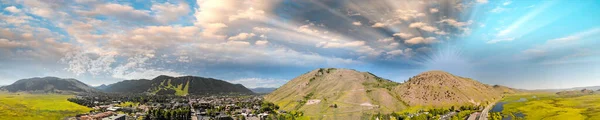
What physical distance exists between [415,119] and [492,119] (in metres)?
48.9

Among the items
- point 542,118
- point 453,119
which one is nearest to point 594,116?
point 542,118

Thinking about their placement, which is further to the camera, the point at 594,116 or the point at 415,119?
the point at 415,119

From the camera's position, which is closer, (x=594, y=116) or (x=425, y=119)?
(x=594, y=116)

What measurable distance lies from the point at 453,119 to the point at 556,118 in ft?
182

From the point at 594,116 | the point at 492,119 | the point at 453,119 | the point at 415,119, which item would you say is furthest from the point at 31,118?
the point at 594,116

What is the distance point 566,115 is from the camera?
193125 mm

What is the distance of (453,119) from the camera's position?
19650 centimetres

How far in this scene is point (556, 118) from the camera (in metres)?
186

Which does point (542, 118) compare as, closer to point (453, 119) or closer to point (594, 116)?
point (594, 116)

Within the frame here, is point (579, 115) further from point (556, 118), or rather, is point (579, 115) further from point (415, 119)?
point (415, 119)

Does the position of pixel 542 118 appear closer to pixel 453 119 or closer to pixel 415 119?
pixel 453 119

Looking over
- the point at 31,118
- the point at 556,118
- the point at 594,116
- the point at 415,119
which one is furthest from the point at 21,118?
the point at 594,116

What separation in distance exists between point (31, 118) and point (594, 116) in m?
327

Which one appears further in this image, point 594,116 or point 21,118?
point 21,118
